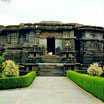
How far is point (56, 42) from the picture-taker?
161 ft

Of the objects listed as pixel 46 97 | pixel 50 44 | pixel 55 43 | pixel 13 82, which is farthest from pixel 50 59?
pixel 46 97

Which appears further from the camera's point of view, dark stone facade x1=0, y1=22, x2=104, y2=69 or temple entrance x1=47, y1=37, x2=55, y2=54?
temple entrance x1=47, y1=37, x2=55, y2=54

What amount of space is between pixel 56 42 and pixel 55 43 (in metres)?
0.27

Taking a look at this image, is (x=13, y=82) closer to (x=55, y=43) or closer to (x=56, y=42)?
(x=56, y=42)

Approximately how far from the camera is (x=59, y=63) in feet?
151

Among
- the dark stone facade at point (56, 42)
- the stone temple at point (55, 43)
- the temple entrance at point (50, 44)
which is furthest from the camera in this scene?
the temple entrance at point (50, 44)

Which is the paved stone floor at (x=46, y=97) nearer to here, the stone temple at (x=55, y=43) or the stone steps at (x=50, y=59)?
the stone temple at (x=55, y=43)

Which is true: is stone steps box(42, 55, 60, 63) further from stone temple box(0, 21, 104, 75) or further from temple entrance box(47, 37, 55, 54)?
temple entrance box(47, 37, 55, 54)

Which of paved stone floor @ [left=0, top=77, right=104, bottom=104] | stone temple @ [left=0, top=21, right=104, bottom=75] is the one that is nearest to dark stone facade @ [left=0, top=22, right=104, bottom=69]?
stone temple @ [left=0, top=21, right=104, bottom=75]

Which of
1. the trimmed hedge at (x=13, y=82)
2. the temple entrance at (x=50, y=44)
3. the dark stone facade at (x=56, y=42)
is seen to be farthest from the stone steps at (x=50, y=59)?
the trimmed hedge at (x=13, y=82)

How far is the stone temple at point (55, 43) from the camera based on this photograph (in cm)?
4741

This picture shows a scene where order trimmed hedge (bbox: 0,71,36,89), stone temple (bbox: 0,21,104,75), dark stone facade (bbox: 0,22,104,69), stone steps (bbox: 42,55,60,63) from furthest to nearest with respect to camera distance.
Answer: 1. dark stone facade (bbox: 0,22,104,69)
2. stone temple (bbox: 0,21,104,75)
3. stone steps (bbox: 42,55,60,63)
4. trimmed hedge (bbox: 0,71,36,89)

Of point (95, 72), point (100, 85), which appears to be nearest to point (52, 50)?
point (95, 72)

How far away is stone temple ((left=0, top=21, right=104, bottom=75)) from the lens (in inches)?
1866
